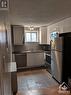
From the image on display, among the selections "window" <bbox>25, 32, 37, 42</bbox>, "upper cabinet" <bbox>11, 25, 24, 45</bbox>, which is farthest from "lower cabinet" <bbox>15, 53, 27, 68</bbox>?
"window" <bbox>25, 32, 37, 42</bbox>

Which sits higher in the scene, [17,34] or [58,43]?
[17,34]

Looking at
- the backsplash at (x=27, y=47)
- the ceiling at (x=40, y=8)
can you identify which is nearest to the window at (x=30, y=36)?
the backsplash at (x=27, y=47)

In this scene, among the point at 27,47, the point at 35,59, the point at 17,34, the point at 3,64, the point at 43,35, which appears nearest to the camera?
the point at 3,64

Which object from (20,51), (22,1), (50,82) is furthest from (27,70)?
(22,1)

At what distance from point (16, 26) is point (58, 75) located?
11.1ft

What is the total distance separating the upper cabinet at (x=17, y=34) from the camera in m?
6.89

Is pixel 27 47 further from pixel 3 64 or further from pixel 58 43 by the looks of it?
pixel 3 64

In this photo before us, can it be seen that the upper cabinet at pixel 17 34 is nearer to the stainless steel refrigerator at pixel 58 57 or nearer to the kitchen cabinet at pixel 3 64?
the stainless steel refrigerator at pixel 58 57

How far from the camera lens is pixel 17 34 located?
6.95 metres

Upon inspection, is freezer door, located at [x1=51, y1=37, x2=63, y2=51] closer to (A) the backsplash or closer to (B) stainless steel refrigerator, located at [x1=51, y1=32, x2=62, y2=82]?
(B) stainless steel refrigerator, located at [x1=51, y1=32, x2=62, y2=82]

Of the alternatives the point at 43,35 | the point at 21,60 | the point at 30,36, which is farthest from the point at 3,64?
the point at 30,36

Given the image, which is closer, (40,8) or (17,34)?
(40,8)

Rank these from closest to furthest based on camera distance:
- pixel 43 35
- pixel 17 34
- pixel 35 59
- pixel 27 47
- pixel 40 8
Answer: pixel 40 8
pixel 17 34
pixel 35 59
pixel 43 35
pixel 27 47

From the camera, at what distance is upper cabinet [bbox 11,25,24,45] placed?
6891mm
